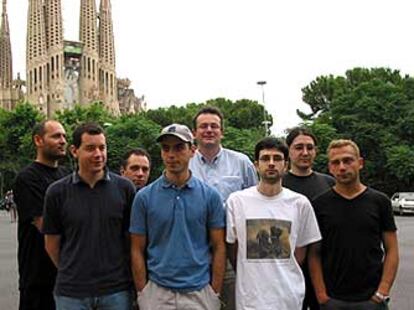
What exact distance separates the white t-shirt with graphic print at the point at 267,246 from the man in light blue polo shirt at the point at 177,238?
4.8 inches

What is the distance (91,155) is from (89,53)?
9679cm

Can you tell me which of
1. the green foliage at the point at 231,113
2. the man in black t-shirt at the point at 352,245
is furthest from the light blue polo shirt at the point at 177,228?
the green foliage at the point at 231,113

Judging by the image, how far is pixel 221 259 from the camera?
3904 millimetres

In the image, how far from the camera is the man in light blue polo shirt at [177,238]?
12.3 feet

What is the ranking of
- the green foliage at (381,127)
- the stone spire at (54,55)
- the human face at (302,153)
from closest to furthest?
1. the human face at (302,153)
2. the green foliage at (381,127)
3. the stone spire at (54,55)

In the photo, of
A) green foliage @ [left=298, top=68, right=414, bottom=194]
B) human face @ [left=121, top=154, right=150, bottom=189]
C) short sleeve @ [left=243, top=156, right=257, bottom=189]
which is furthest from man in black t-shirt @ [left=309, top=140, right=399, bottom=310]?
green foliage @ [left=298, top=68, right=414, bottom=194]

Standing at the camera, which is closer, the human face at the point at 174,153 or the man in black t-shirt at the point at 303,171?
the human face at the point at 174,153

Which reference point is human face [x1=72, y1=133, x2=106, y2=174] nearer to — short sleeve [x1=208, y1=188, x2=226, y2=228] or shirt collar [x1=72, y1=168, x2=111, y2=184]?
shirt collar [x1=72, y1=168, x2=111, y2=184]

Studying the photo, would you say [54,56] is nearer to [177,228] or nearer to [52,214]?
[52,214]

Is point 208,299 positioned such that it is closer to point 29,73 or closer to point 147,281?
point 147,281

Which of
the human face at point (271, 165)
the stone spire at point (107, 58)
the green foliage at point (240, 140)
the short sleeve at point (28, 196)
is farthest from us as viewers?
the stone spire at point (107, 58)

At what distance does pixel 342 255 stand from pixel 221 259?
802 millimetres

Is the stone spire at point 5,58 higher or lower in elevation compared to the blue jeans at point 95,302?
higher

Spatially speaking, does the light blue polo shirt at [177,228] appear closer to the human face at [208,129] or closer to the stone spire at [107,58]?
the human face at [208,129]
